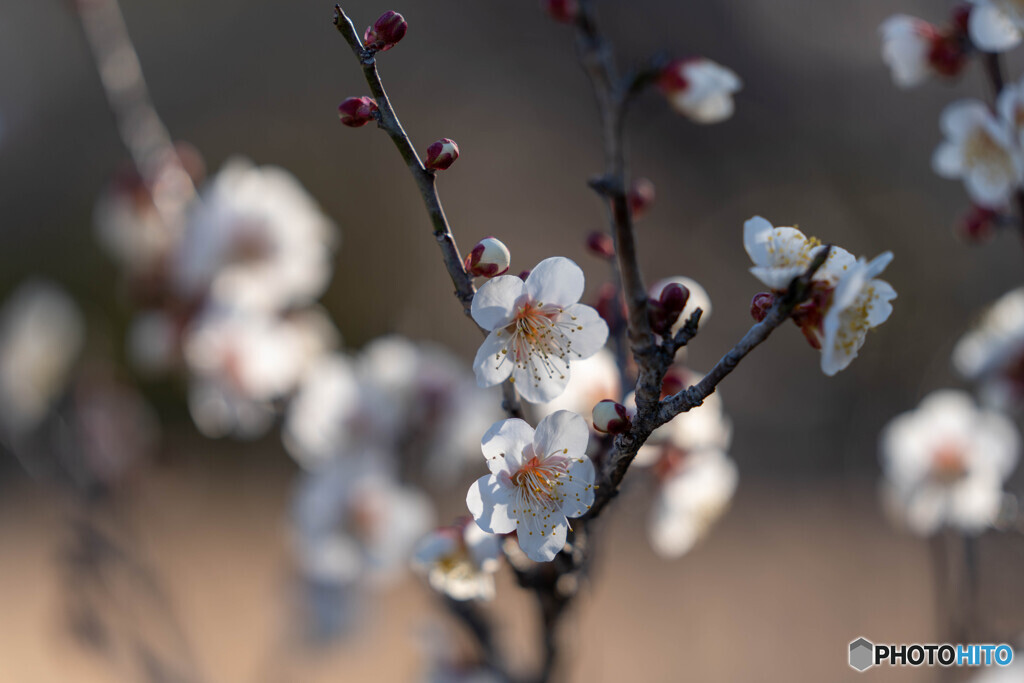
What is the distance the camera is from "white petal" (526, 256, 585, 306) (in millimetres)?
386

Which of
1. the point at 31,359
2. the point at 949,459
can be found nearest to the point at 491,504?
the point at 949,459

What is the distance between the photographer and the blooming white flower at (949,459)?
2.59ft

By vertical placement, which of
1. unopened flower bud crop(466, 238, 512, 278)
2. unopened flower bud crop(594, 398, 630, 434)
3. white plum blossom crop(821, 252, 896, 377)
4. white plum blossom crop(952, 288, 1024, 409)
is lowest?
white plum blossom crop(952, 288, 1024, 409)

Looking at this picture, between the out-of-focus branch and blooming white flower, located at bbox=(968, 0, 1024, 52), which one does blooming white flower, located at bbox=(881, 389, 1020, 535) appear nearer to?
blooming white flower, located at bbox=(968, 0, 1024, 52)

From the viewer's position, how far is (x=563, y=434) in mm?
374

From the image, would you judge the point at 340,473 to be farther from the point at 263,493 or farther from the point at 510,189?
the point at 510,189

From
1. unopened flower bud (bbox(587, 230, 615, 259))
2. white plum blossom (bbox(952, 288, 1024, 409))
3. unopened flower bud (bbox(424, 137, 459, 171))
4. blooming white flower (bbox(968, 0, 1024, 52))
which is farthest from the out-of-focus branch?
white plum blossom (bbox(952, 288, 1024, 409))

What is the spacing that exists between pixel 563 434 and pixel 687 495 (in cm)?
30

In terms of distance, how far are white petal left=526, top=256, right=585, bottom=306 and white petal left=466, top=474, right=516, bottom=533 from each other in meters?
0.11

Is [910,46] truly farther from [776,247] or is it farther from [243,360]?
[243,360]

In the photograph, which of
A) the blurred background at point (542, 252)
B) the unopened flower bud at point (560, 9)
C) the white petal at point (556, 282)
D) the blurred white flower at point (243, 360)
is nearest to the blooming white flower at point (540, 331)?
the white petal at point (556, 282)

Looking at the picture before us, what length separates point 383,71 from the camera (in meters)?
2.63

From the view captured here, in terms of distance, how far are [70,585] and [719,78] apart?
1.28 metres

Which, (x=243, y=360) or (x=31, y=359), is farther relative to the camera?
(x=31, y=359)
